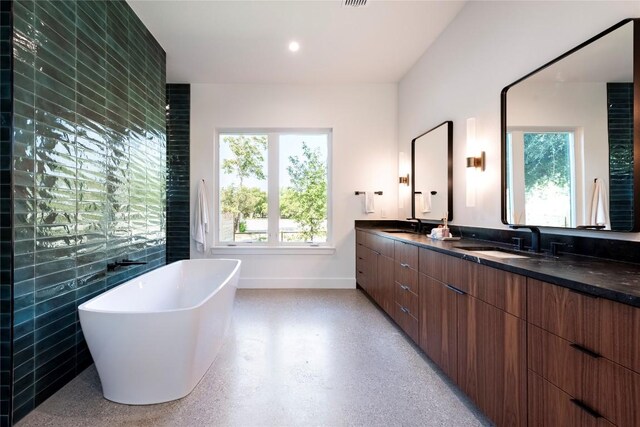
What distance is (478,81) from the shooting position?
2.59 metres

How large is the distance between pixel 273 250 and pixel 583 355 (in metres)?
3.79

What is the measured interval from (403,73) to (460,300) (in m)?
3.45

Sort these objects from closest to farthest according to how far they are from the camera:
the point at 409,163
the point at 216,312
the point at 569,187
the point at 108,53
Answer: the point at 569,187 → the point at 216,312 → the point at 108,53 → the point at 409,163

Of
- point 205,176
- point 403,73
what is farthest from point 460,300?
point 205,176

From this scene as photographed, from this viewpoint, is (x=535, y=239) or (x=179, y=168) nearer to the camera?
(x=535, y=239)

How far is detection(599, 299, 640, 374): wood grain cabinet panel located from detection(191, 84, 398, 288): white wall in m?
3.59

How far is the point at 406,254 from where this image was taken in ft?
8.55

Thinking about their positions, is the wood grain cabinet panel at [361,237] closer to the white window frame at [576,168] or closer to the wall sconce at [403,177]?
the wall sconce at [403,177]

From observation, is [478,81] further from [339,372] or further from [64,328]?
[64,328]

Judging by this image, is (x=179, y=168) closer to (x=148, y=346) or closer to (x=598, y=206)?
(x=148, y=346)

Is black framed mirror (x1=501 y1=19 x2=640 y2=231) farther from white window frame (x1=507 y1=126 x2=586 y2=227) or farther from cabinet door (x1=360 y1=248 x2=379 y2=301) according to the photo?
cabinet door (x1=360 y1=248 x2=379 y2=301)

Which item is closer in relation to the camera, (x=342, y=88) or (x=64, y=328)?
(x=64, y=328)

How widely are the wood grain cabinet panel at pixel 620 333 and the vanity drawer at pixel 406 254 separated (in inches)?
57.1

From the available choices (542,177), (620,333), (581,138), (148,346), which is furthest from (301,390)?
(581,138)
